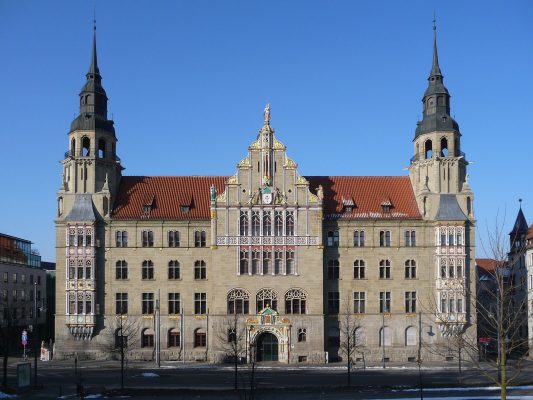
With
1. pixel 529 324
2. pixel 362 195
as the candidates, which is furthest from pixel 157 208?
pixel 529 324

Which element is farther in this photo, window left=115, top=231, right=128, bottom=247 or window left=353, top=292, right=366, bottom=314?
window left=353, top=292, right=366, bottom=314

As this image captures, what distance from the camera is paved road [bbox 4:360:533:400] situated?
179 ft

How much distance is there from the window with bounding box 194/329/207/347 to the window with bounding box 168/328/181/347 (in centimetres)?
187

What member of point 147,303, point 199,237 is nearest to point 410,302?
point 199,237

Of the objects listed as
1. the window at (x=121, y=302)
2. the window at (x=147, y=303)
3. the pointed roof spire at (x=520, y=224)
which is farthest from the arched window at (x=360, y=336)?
the pointed roof spire at (x=520, y=224)

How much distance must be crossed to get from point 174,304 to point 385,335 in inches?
931

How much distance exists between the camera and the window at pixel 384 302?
274 feet

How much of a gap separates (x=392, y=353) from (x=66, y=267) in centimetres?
3697

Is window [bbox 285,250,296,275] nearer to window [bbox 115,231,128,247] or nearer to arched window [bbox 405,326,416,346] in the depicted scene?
arched window [bbox 405,326,416,346]

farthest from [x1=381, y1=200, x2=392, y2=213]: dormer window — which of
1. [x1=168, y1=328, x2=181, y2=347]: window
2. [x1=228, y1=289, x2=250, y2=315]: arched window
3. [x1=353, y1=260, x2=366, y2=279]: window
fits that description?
[x1=168, y1=328, x2=181, y2=347]: window

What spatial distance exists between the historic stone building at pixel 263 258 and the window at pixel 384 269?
0.16 m

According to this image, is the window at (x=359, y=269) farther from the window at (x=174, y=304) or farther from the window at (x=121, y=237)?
the window at (x=121, y=237)

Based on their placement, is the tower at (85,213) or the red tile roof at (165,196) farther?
the red tile roof at (165,196)

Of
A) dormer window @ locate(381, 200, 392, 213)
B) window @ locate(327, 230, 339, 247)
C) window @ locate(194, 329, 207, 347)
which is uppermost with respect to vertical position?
dormer window @ locate(381, 200, 392, 213)
